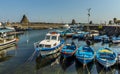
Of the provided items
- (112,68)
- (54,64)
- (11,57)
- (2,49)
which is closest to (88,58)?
(112,68)

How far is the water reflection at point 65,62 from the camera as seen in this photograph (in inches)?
→ 1249

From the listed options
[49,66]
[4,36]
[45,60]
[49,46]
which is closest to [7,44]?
[4,36]

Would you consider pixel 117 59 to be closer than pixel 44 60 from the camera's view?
Yes

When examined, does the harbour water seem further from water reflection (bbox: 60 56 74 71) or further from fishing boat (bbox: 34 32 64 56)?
fishing boat (bbox: 34 32 64 56)

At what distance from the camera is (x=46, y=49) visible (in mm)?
35594

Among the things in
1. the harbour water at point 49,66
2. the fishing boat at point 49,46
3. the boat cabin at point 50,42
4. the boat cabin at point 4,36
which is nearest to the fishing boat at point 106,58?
the harbour water at point 49,66

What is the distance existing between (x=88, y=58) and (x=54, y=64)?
6423 millimetres

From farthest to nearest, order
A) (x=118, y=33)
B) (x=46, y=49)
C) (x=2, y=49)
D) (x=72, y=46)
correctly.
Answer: (x=118, y=33)
(x=2, y=49)
(x=72, y=46)
(x=46, y=49)

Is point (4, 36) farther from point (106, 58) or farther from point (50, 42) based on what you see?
point (106, 58)

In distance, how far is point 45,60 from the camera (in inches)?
1380

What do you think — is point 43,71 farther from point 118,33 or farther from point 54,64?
point 118,33

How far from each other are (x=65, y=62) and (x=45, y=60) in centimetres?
391

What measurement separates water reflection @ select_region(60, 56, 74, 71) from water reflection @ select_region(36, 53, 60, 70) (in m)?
1.65

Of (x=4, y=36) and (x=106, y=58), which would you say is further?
(x=4, y=36)
